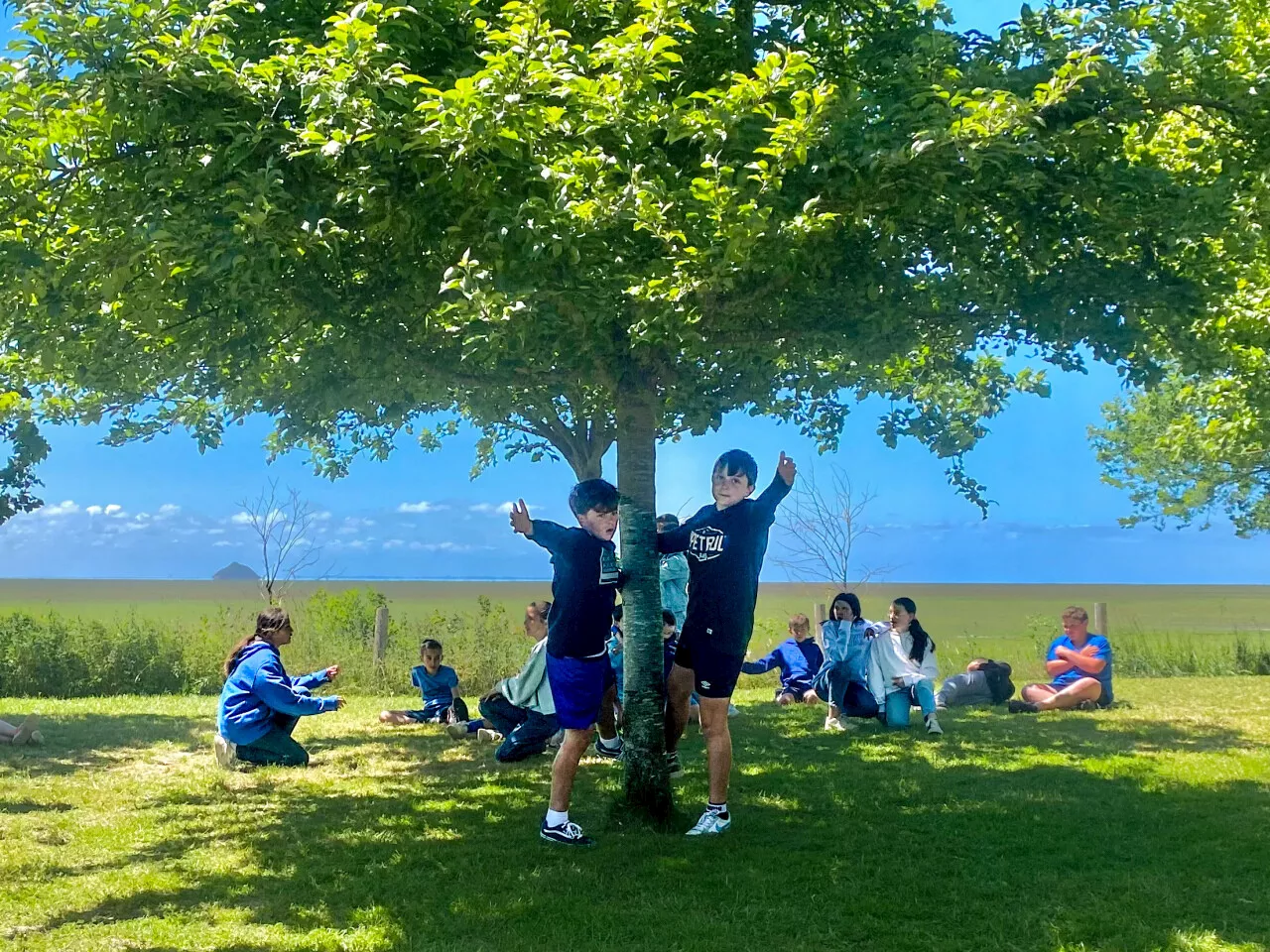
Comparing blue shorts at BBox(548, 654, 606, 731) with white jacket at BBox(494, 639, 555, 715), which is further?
white jacket at BBox(494, 639, 555, 715)

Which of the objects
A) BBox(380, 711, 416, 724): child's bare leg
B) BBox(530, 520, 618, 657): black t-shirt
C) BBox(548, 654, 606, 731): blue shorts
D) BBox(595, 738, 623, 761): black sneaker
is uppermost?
BBox(530, 520, 618, 657): black t-shirt

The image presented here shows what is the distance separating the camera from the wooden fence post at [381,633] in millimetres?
17672

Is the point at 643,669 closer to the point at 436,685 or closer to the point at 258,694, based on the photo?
the point at 258,694

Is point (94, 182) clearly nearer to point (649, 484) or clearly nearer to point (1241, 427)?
point (649, 484)

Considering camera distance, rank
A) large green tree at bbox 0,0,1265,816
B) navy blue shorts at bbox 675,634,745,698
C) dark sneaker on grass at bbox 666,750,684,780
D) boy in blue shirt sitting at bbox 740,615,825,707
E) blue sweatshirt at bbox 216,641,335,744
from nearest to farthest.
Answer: large green tree at bbox 0,0,1265,816 < navy blue shorts at bbox 675,634,745,698 < dark sneaker on grass at bbox 666,750,684,780 < blue sweatshirt at bbox 216,641,335,744 < boy in blue shirt sitting at bbox 740,615,825,707

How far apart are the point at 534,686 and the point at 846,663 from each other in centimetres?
370

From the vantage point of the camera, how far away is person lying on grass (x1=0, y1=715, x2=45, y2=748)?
10367mm

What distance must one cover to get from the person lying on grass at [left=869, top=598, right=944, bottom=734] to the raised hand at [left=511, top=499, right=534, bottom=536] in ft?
18.3

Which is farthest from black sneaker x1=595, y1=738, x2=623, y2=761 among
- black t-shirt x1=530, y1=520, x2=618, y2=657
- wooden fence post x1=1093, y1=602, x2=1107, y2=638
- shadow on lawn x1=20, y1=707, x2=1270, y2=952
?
wooden fence post x1=1093, y1=602, x2=1107, y2=638

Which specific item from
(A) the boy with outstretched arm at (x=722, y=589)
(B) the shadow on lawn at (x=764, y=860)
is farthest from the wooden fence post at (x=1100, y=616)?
(A) the boy with outstretched arm at (x=722, y=589)

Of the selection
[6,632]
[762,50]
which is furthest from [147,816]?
[6,632]

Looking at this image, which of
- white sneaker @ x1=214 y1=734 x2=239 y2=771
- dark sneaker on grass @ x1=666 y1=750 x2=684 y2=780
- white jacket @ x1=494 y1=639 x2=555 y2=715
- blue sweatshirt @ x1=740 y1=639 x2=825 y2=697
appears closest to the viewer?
dark sneaker on grass @ x1=666 y1=750 x2=684 y2=780

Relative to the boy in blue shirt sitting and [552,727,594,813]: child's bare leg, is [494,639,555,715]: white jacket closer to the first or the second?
[552,727,594,813]: child's bare leg

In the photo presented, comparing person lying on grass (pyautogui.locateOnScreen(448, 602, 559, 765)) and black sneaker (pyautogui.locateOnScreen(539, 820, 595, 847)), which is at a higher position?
person lying on grass (pyautogui.locateOnScreen(448, 602, 559, 765))
